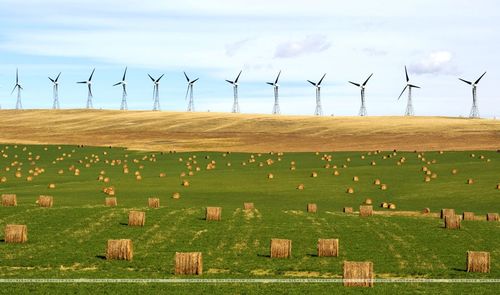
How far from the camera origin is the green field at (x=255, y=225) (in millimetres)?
36281

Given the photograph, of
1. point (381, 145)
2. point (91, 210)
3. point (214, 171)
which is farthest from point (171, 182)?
point (381, 145)

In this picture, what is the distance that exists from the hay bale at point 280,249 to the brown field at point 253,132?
86907 millimetres

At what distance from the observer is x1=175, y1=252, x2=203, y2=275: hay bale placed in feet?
114

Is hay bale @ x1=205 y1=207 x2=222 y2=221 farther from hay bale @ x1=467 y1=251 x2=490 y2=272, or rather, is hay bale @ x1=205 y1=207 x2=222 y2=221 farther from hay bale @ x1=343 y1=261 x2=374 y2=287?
hay bale @ x1=343 y1=261 x2=374 y2=287

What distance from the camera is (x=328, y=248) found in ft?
133

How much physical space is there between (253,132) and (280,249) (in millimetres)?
120115

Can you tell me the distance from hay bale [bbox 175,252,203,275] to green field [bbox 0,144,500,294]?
73cm

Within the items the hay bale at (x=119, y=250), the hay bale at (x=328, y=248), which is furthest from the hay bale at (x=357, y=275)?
the hay bale at (x=119, y=250)

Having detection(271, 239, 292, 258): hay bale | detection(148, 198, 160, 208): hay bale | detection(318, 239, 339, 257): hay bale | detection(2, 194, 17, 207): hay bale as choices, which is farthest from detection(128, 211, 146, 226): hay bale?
detection(318, 239, 339, 257): hay bale

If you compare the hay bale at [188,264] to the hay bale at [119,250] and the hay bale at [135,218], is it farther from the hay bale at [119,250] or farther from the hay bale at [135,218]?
the hay bale at [135,218]

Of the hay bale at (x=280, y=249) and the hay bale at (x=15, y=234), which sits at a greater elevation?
the hay bale at (x=15, y=234)

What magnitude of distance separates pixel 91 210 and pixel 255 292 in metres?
27.9

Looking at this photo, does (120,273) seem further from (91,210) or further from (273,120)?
(273,120)

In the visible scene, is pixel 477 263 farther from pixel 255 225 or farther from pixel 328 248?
pixel 255 225
